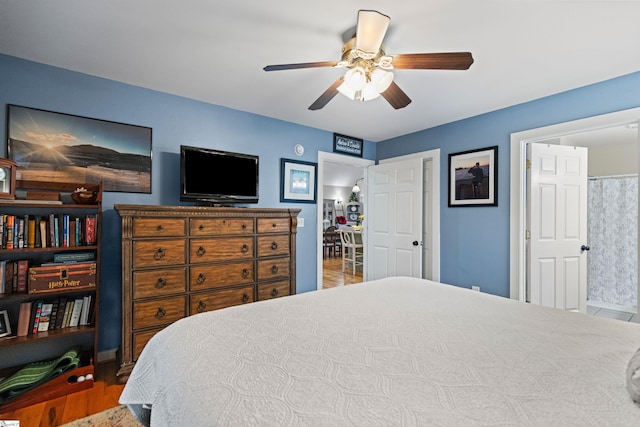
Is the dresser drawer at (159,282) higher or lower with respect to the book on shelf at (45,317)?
higher

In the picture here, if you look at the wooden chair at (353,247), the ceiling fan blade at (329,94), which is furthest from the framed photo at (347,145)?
the wooden chair at (353,247)

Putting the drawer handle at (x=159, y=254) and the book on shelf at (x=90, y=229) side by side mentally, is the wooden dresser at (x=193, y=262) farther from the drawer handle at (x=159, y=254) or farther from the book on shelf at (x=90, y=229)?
the book on shelf at (x=90, y=229)

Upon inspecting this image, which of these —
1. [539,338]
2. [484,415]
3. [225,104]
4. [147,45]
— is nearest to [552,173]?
[539,338]

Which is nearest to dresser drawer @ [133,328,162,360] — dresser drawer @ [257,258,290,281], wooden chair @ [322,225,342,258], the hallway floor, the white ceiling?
dresser drawer @ [257,258,290,281]

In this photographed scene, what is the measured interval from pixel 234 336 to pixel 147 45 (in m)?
1.96

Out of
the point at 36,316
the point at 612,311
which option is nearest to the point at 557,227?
the point at 612,311

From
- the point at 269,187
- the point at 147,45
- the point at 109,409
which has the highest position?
the point at 147,45

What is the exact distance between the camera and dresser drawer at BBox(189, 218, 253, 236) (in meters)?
2.37

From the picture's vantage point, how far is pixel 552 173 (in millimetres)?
3004

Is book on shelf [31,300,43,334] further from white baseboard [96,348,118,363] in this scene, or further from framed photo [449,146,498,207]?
framed photo [449,146,498,207]

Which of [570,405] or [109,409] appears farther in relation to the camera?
[109,409]

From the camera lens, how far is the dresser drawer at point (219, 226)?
237 centimetres

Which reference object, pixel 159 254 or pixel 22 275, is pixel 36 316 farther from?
pixel 159 254

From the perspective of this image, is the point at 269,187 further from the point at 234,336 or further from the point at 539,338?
the point at 539,338
